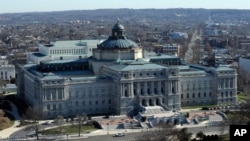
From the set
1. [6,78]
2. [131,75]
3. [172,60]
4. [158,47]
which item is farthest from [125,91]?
[158,47]

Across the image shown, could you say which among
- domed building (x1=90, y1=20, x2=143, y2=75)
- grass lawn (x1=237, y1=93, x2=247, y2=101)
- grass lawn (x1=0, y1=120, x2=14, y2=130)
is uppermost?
domed building (x1=90, y1=20, x2=143, y2=75)

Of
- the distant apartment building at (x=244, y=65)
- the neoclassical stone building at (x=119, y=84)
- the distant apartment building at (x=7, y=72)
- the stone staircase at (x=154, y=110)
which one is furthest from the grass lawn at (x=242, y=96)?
the distant apartment building at (x=7, y=72)

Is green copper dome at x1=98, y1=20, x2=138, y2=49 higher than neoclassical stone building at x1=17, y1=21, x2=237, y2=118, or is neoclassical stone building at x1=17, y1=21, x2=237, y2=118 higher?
green copper dome at x1=98, y1=20, x2=138, y2=49

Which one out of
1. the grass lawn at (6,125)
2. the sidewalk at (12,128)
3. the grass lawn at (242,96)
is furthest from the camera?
the grass lawn at (242,96)

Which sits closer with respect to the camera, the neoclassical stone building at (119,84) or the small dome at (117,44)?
the neoclassical stone building at (119,84)

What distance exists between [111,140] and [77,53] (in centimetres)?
4395

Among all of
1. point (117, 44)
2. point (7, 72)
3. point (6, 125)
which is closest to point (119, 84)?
point (117, 44)

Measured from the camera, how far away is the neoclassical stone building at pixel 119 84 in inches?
3132

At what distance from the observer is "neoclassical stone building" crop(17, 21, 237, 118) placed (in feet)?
261

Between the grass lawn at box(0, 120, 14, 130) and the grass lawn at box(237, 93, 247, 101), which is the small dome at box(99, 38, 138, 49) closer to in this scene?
the grass lawn at box(237, 93, 247, 101)

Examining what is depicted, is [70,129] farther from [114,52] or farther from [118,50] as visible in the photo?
[118,50]

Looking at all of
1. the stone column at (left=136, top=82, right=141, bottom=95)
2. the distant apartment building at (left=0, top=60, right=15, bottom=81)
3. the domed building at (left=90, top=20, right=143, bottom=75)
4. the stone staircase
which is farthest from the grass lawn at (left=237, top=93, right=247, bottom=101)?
the distant apartment building at (left=0, top=60, right=15, bottom=81)

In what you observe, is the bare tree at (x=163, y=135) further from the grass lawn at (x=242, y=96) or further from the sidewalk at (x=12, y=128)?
the grass lawn at (x=242, y=96)

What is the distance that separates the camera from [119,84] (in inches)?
3140
